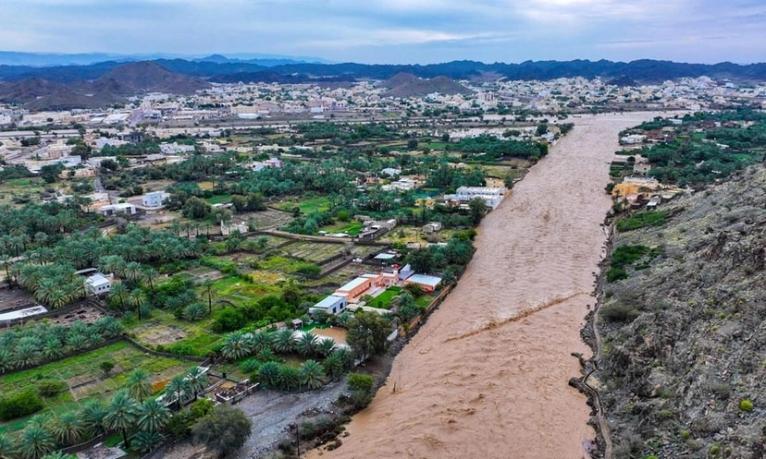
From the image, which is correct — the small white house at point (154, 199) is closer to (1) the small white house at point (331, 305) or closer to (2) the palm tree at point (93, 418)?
(1) the small white house at point (331, 305)

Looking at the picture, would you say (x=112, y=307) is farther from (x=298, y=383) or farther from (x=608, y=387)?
(x=608, y=387)

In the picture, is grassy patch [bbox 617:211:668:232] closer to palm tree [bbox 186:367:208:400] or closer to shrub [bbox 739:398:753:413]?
shrub [bbox 739:398:753:413]

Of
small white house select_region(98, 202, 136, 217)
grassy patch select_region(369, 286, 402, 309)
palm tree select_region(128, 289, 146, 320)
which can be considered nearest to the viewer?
palm tree select_region(128, 289, 146, 320)

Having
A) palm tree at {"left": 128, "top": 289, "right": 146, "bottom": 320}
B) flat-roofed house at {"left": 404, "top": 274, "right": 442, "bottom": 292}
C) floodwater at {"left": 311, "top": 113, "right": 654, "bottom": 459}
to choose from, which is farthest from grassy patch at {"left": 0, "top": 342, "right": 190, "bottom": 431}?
flat-roofed house at {"left": 404, "top": 274, "right": 442, "bottom": 292}

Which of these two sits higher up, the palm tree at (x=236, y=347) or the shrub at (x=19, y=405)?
the palm tree at (x=236, y=347)

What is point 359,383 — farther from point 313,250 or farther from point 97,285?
point 313,250

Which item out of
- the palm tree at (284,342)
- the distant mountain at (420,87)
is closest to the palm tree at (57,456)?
the palm tree at (284,342)

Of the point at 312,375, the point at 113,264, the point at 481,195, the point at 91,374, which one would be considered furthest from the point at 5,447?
the point at 481,195

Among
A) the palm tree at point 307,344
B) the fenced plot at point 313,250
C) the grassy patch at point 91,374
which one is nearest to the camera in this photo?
the grassy patch at point 91,374
